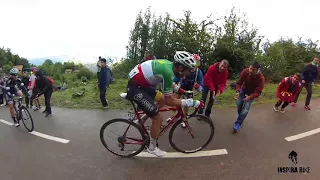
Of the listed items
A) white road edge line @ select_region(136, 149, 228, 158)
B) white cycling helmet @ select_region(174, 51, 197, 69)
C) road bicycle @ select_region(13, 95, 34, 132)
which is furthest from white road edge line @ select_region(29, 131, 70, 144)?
white cycling helmet @ select_region(174, 51, 197, 69)

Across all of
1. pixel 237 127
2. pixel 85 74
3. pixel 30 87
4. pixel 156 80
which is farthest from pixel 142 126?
pixel 85 74

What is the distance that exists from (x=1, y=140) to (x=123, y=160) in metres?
3.15

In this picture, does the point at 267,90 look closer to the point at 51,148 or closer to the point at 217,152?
the point at 217,152

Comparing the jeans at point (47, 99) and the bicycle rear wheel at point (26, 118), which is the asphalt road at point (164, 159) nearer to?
the bicycle rear wheel at point (26, 118)

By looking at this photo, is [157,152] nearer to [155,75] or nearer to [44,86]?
[155,75]

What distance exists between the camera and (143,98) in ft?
12.4

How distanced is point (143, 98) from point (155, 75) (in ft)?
1.47

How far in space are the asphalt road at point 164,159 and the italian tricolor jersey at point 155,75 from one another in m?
1.41

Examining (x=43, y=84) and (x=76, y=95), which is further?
(x=76, y=95)

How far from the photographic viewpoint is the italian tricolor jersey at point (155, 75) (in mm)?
3592

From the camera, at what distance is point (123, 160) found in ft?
13.8

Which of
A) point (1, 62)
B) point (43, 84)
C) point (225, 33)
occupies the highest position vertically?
point (225, 33)

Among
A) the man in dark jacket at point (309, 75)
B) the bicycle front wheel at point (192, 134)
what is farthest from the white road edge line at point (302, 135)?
the man in dark jacket at point (309, 75)

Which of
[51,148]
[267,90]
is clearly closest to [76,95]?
[51,148]
